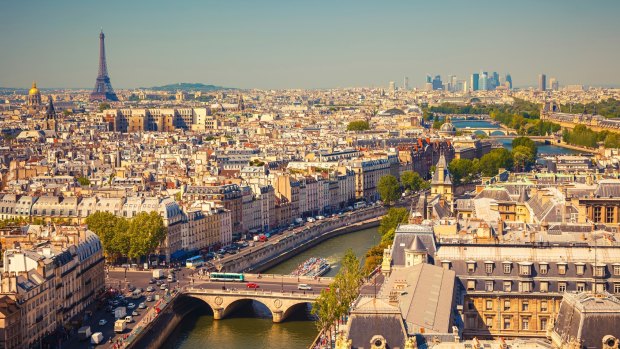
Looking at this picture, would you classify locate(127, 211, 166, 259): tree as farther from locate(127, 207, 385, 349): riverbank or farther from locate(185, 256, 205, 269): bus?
locate(127, 207, 385, 349): riverbank

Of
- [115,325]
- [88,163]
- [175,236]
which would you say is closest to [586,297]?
[115,325]

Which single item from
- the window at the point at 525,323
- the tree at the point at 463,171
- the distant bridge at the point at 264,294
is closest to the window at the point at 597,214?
the distant bridge at the point at 264,294

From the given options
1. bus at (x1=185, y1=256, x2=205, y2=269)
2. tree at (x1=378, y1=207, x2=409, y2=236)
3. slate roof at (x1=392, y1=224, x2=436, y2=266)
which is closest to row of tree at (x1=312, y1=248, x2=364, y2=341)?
slate roof at (x1=392, y1=224, x2=436, y2=266)

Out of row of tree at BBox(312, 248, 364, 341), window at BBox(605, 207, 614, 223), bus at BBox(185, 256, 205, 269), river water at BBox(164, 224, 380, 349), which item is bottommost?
river water at BBox(164, 224, 380, 349)

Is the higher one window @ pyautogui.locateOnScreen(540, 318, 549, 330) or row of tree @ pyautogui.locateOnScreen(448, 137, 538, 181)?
window @ pyautogui.locateOnScreen(540, 318, 549, 330)

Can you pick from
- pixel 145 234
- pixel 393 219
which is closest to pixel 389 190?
pixel 393 219

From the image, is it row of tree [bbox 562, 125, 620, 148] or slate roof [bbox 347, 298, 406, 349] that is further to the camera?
row of tree [bbox 562, 125, 620, 148]

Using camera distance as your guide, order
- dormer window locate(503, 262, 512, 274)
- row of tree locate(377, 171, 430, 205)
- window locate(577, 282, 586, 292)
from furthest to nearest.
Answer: row of tree locate(377, 171, 430, 205) < dormer window locate(503, 262, 512, 274) < window locate(577, 282, 586, 292)
